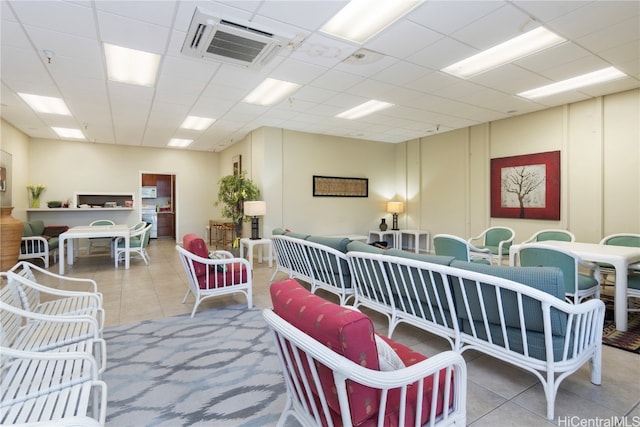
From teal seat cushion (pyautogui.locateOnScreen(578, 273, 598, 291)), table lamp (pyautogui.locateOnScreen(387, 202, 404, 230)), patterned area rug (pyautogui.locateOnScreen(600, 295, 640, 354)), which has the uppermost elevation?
table lamp (pyautogui.locateOnScreen(387, 202, 404, 230))

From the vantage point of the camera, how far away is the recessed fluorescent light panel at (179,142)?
827 cm

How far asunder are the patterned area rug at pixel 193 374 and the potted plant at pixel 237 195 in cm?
373

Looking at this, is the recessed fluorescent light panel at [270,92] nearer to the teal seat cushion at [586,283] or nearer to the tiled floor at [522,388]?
the tiled floor at [522,388]

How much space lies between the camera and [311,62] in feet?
12.2

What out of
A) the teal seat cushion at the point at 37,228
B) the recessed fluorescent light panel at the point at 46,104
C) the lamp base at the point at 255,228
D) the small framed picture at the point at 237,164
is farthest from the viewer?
the small framed picture at the point at 237,164

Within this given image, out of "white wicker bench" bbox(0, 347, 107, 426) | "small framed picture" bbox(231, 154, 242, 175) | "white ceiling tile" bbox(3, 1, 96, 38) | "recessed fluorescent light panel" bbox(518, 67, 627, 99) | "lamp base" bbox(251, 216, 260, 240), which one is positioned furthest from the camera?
Answer: "small framed picture" bbox(231, 154, 242, 175)

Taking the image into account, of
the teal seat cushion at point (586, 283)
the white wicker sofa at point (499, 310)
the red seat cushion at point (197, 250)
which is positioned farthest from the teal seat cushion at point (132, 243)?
the teal seat cushion at point (586, 283)

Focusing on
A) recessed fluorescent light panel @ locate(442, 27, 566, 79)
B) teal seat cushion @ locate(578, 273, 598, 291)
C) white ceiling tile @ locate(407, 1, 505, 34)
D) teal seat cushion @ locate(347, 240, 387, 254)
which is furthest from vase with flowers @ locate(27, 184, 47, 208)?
teal seat cushion @ locate(578, 273, 598, 291)

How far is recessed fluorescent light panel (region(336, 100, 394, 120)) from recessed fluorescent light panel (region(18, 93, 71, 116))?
15.2 ft

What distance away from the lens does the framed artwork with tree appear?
554 cm

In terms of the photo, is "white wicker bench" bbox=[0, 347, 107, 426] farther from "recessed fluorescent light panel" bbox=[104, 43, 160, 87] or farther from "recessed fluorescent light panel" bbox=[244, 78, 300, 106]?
"recessed fluorescent light panel" bbox=[244, 78, 300, 106]

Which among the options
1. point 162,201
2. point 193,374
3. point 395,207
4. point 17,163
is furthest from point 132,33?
point 162,201

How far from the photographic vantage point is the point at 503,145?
622cm

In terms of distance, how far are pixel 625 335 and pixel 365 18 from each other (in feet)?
12.2
